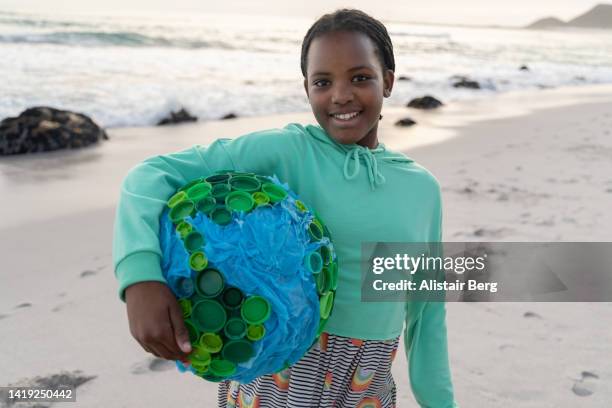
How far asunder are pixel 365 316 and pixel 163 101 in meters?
9.61

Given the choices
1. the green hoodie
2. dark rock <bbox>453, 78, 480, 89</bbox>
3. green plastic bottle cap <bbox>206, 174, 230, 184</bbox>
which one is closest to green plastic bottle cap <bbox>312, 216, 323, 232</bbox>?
the green hoodie

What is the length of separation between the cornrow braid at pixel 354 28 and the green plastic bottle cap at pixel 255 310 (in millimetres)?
755

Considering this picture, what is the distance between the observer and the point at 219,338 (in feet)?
4.00

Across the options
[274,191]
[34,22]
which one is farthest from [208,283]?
[34,22]

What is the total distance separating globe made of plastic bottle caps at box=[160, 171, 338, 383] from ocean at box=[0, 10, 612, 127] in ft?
26.9

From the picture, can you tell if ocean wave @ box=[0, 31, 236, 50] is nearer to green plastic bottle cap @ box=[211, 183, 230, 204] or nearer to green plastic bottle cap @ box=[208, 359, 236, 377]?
green plastic bottle cap @ box=[211, 183, 230, 204]

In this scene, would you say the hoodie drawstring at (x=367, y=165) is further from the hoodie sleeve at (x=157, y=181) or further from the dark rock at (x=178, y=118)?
the dark rock at (x=178, y=118)

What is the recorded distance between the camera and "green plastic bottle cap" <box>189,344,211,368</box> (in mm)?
1215

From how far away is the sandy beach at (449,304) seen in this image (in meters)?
2.61

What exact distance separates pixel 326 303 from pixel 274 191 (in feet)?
0.96

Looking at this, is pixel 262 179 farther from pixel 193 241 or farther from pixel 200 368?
pixel 200 368

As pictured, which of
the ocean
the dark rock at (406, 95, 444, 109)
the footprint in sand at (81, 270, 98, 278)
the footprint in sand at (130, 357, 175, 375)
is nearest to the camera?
the footprint in sand at (130, 357, 175, 375)

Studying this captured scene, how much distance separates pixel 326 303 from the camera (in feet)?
4.48

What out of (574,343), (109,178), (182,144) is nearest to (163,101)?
(182,144)
